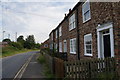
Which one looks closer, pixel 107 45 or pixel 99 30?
pixel 107 45

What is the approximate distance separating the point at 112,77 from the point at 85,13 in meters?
6.14

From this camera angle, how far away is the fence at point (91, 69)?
18.3 ft

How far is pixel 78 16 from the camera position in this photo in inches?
469

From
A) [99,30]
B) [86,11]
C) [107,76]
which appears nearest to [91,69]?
[107,76]

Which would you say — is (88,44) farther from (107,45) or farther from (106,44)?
(107,45)

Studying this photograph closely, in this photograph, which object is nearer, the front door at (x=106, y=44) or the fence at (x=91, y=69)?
the fence at (x=91, y=69)

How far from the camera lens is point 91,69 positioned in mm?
5855

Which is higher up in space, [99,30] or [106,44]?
[99,30]

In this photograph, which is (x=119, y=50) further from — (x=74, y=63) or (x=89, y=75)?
(x=74, y=63)

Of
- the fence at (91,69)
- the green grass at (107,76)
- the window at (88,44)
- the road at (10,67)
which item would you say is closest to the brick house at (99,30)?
the window at (88,44)

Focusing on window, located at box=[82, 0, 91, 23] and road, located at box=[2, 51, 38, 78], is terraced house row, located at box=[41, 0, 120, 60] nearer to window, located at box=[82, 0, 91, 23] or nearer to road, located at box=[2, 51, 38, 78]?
window, located at box=[82, 0, 91, 23]

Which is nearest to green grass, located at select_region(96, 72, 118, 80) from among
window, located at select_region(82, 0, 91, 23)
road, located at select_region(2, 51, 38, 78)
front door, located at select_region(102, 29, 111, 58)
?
front door, located at select_region(102, 29, 111, 58)

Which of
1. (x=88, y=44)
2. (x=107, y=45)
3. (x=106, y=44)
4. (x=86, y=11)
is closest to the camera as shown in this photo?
(x=107, y=45)

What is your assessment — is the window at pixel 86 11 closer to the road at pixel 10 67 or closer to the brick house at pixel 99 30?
the brick house at pixel 99 30
